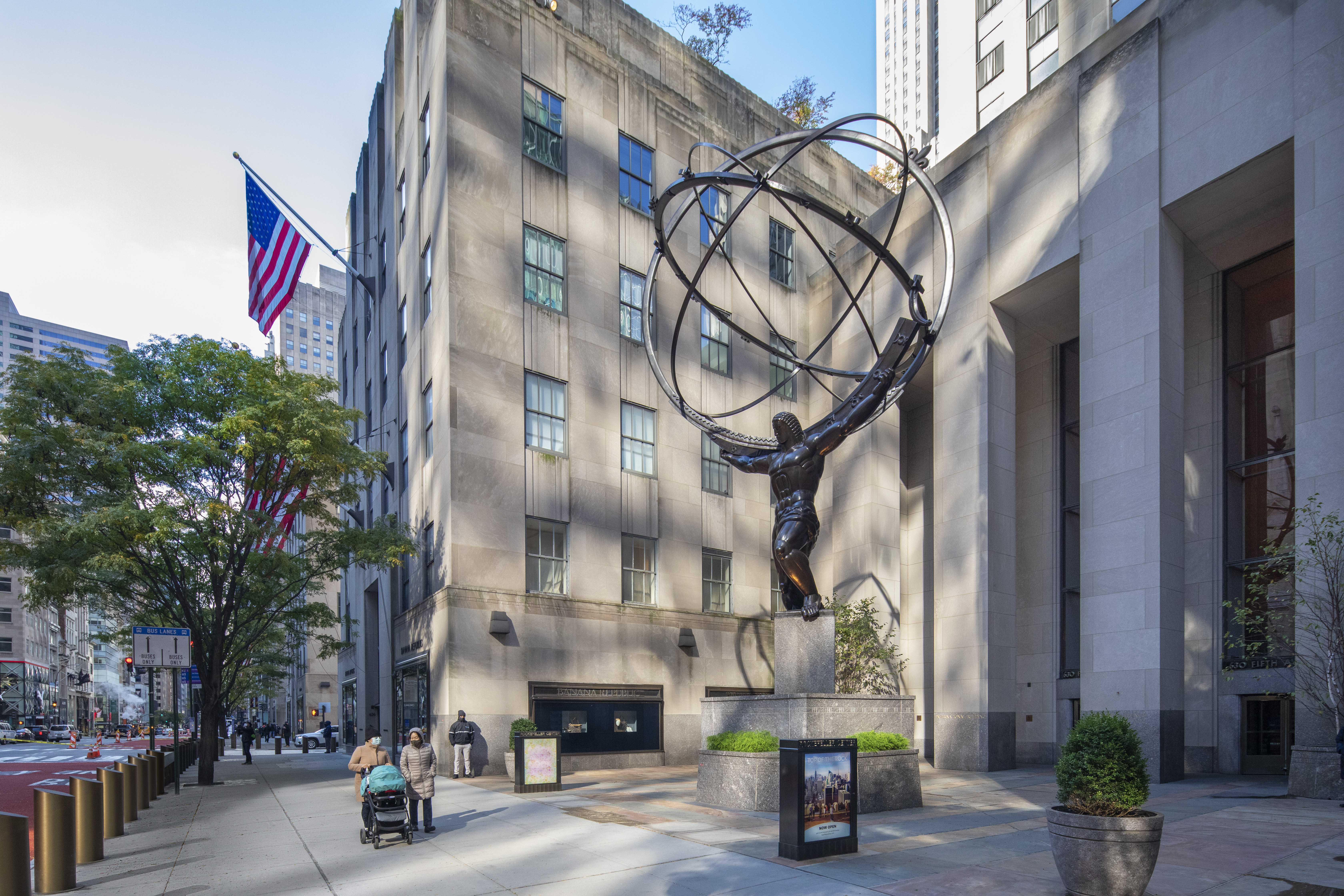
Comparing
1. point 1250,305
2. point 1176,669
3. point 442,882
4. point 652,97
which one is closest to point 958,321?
point 1250,305

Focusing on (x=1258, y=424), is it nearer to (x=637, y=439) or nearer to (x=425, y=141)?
(x=637, y=439)

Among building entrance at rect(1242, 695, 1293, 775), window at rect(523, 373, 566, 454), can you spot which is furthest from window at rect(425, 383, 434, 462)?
building entrance at rect(1242, 695, 1293, 775)

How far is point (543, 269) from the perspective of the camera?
2741 centimetres

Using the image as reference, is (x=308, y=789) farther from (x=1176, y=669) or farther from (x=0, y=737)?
(x=0, y=737)

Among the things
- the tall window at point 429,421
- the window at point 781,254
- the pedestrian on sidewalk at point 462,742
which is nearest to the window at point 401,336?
the tall window at point 429,421

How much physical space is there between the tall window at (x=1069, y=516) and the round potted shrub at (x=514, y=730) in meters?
16.5

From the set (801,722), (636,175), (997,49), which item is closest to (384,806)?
(801,722)

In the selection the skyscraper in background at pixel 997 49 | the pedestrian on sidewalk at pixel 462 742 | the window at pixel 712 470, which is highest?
the skyscraper in background at pixel 997 49

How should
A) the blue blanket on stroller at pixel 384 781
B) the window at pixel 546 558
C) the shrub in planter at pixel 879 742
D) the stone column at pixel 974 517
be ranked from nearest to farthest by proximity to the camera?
the blue blanket on stroller at pixel 384 781, the shrub in planter at pixel 879 742, the stone column at pixel 974 517, the window at pixel 546 558

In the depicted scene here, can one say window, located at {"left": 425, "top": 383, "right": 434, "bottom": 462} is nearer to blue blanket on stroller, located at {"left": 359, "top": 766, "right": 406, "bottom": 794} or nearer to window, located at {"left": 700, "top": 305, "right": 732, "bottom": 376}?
window, located at {"left": 700, "top": 305, "right": 732, "bottom": 376}

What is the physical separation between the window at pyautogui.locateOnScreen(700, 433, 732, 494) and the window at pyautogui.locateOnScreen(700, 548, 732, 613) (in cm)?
229

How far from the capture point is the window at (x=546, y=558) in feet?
85.0

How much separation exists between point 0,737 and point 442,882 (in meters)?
68.6

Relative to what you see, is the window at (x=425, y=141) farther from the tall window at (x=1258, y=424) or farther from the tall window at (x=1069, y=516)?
the tall window at (x=1258, y=424)
